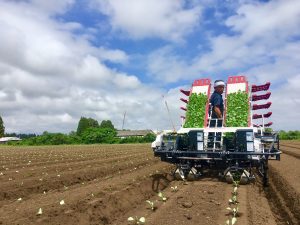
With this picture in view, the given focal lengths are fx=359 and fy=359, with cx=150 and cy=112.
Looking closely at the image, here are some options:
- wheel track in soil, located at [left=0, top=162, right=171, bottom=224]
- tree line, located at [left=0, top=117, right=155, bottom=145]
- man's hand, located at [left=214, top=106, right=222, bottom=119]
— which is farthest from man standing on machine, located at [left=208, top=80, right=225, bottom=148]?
tree line, located at [left=0, top=117, right=155, bottom=145]

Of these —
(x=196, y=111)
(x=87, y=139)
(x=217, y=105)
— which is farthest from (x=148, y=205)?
(x=87, y=139)

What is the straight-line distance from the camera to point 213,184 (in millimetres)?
11750

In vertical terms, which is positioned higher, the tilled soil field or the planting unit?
the planting unit

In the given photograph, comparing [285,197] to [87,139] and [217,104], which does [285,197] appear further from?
[87,139]

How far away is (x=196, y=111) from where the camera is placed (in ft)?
48.3

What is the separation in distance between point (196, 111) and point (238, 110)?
5.60 feet

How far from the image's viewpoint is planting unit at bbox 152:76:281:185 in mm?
12070

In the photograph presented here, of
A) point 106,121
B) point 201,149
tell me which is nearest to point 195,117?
point 201,149

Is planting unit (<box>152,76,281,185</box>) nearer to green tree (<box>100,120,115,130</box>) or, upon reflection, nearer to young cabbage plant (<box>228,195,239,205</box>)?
young cabbage plant (<box>228,195,239,205</box>)

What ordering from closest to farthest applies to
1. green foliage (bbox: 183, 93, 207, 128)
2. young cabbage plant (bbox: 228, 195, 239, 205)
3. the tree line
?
young cabbage plant (bbox: 228, 195, 239, 205) < green foliage (bbox: 183, 93, 207, 128) < the tree line

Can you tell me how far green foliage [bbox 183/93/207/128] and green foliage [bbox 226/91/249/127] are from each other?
103 centimetres

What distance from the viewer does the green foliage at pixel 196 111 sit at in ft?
47.7

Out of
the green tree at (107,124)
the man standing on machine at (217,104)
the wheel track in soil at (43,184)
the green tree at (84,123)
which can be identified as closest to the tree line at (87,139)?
the green tree at (84,123)

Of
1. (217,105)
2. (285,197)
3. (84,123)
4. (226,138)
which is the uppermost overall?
(84,123)
